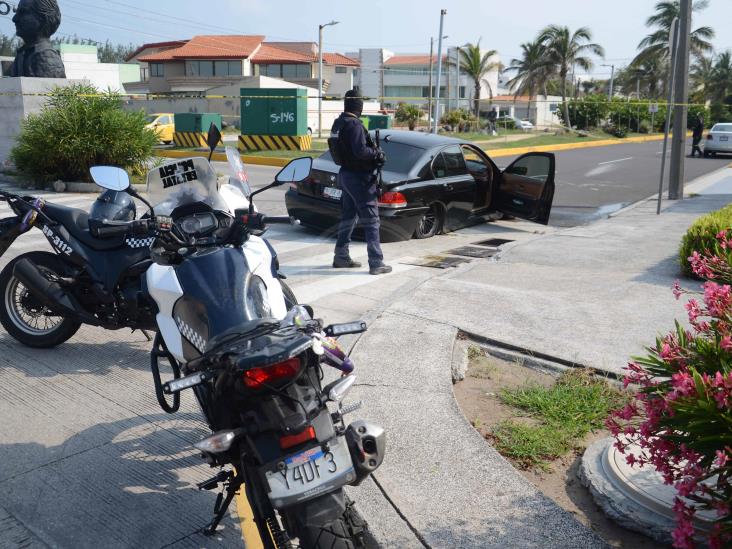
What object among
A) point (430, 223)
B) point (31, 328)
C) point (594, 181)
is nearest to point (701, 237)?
point (430, 223)

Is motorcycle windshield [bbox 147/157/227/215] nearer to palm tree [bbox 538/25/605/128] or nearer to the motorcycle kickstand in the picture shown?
the motorcycle kickstand

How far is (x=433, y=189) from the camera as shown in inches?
404

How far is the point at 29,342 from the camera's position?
565 cm

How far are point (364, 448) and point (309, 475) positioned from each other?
261mm

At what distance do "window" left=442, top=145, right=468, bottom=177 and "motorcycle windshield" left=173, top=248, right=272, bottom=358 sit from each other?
7.82m

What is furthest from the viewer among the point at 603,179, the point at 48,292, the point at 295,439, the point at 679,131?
the point at 603,179

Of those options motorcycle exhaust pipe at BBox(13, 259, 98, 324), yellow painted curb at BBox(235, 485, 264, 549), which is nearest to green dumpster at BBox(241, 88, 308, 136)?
motorcycle exhaust pipe at BBox(13, 259, 98, 324)

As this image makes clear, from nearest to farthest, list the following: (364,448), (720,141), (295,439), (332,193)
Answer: (295,439)
(364,448)
(332,193)
(720,141)

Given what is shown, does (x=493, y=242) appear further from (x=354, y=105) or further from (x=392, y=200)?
(x=354, y=105)

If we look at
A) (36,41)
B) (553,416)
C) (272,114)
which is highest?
(36,41)

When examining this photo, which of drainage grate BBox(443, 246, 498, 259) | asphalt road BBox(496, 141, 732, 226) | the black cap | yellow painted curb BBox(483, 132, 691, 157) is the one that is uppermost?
the black cap

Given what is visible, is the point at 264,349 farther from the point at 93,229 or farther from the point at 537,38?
the point at 537,38

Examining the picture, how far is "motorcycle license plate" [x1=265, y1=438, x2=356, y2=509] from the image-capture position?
2.49 metres

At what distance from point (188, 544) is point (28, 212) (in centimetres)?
323
